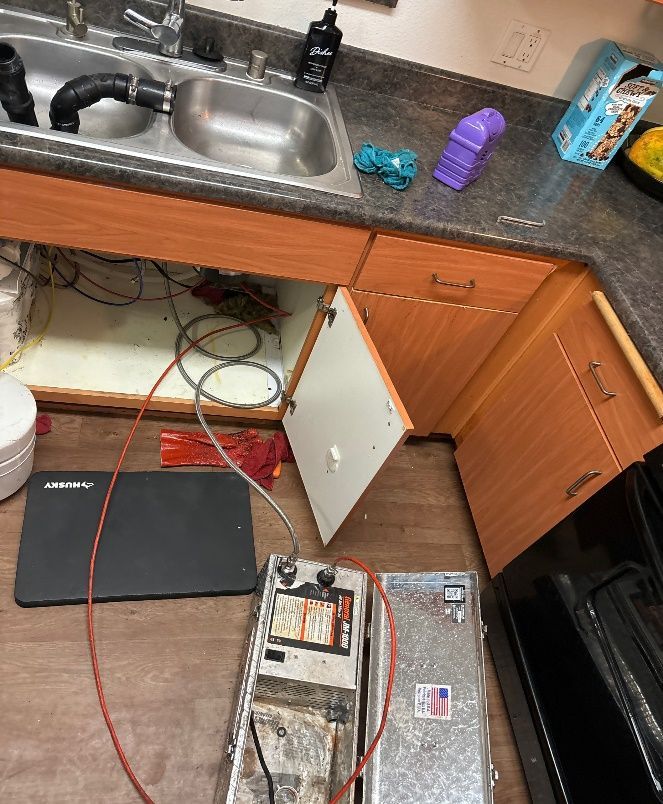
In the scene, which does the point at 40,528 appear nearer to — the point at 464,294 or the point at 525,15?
the point at 464,294

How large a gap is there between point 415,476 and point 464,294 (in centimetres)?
66

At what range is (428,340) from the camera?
1461 mm

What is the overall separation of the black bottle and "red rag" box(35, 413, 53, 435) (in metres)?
1.10

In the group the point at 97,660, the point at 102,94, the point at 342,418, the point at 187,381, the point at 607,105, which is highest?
the point at 607,105

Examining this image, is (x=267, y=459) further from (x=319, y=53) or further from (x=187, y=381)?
(x=319, y=53)

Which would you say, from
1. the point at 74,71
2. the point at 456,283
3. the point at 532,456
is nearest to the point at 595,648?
the point at 532,456

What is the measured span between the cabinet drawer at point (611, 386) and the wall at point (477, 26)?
0.78 meters

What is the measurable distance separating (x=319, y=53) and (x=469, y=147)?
48 cm

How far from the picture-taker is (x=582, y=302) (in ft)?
4.36

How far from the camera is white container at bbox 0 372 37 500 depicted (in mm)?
1250

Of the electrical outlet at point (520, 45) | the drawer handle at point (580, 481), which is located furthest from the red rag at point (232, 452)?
the electrical outlet at point (520, 45)

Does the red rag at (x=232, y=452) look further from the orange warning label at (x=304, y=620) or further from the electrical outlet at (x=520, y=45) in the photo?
the electrical outlet at (x=520, y=45)

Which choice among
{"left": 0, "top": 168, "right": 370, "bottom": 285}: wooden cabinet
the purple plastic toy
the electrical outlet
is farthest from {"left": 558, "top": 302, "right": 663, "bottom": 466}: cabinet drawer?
the electrical outlet

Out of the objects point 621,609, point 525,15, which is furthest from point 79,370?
point 525,15
